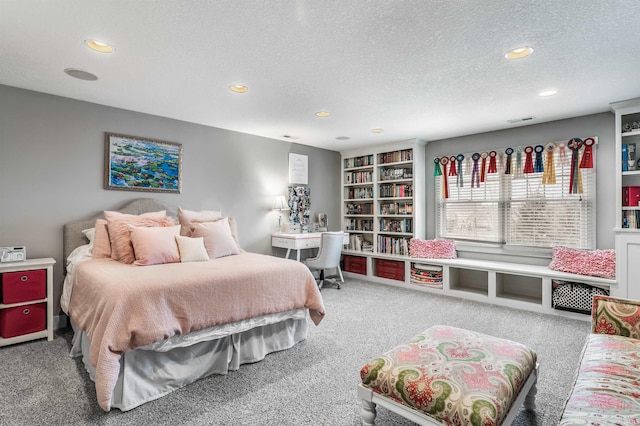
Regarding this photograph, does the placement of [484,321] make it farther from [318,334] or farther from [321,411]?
[321,411]

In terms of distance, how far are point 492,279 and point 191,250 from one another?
3.63m

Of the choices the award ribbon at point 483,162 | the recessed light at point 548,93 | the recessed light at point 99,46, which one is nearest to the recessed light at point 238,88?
the recessed light at point 99,46

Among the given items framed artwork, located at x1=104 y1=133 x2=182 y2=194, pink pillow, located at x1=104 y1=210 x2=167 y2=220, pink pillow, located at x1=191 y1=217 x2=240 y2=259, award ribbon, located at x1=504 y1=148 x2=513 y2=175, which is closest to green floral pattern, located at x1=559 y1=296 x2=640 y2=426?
award ribbon, located at x1=504 y1=148 x2=513 y2=175

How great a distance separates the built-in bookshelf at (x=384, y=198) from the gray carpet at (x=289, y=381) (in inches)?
77.6

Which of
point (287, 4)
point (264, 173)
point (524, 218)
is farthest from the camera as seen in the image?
point (264, 173)

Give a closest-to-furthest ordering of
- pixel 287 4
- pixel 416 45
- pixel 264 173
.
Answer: pixel 287 4
pixel 416 45
pixel 264 173

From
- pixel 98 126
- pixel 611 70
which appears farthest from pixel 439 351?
pixel 98 126

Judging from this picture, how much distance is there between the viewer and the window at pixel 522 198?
4027 mm

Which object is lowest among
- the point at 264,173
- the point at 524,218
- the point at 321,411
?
the point at 321,411

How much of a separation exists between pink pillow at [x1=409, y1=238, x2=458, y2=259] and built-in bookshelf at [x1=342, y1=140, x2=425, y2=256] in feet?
0.50

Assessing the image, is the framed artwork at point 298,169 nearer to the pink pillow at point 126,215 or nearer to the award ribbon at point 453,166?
the pink pillow at point 126,215

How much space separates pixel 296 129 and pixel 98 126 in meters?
2.31

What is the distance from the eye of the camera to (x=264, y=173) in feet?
17.0

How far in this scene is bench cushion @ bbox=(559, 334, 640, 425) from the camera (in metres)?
1.20
